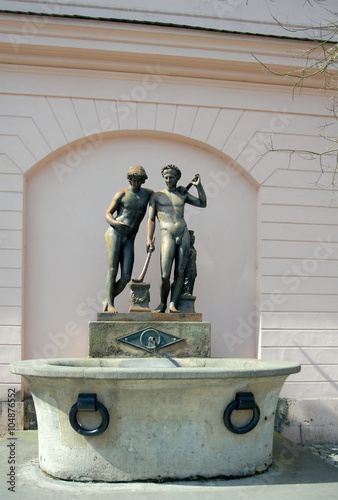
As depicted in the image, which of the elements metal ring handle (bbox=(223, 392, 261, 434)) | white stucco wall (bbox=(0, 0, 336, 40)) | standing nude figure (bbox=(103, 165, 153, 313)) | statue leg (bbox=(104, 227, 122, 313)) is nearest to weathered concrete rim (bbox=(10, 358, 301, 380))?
metal ring handle (bbox=(223, 392, 261, 434))

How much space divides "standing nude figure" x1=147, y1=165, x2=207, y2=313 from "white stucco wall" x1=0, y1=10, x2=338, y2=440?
3.59ft

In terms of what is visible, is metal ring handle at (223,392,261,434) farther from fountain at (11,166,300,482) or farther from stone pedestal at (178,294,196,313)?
stone pedestal at (178,294,196,313)

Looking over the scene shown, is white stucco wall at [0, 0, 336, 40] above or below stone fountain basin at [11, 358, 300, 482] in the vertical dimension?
above

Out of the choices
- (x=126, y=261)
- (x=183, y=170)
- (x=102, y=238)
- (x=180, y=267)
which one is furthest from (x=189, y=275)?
(x=183, y=170)

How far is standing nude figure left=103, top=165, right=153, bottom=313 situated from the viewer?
6.09 meters

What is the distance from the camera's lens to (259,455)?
483cm

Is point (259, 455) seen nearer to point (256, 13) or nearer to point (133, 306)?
point (133, 306)

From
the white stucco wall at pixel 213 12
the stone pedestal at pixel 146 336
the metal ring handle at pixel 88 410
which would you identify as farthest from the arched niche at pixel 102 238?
the metal ring handle at pixel 88 410

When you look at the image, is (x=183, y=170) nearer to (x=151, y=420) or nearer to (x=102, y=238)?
(x=102, y=238)

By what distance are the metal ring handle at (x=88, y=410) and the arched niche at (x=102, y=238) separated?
8.16 feet

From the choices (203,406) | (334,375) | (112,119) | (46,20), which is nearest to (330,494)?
(203,406)

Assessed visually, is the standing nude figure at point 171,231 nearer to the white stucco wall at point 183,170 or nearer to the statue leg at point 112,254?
the statue leg at point 112,254

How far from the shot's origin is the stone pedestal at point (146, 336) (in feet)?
18.6

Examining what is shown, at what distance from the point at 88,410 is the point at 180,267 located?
6.66ft
